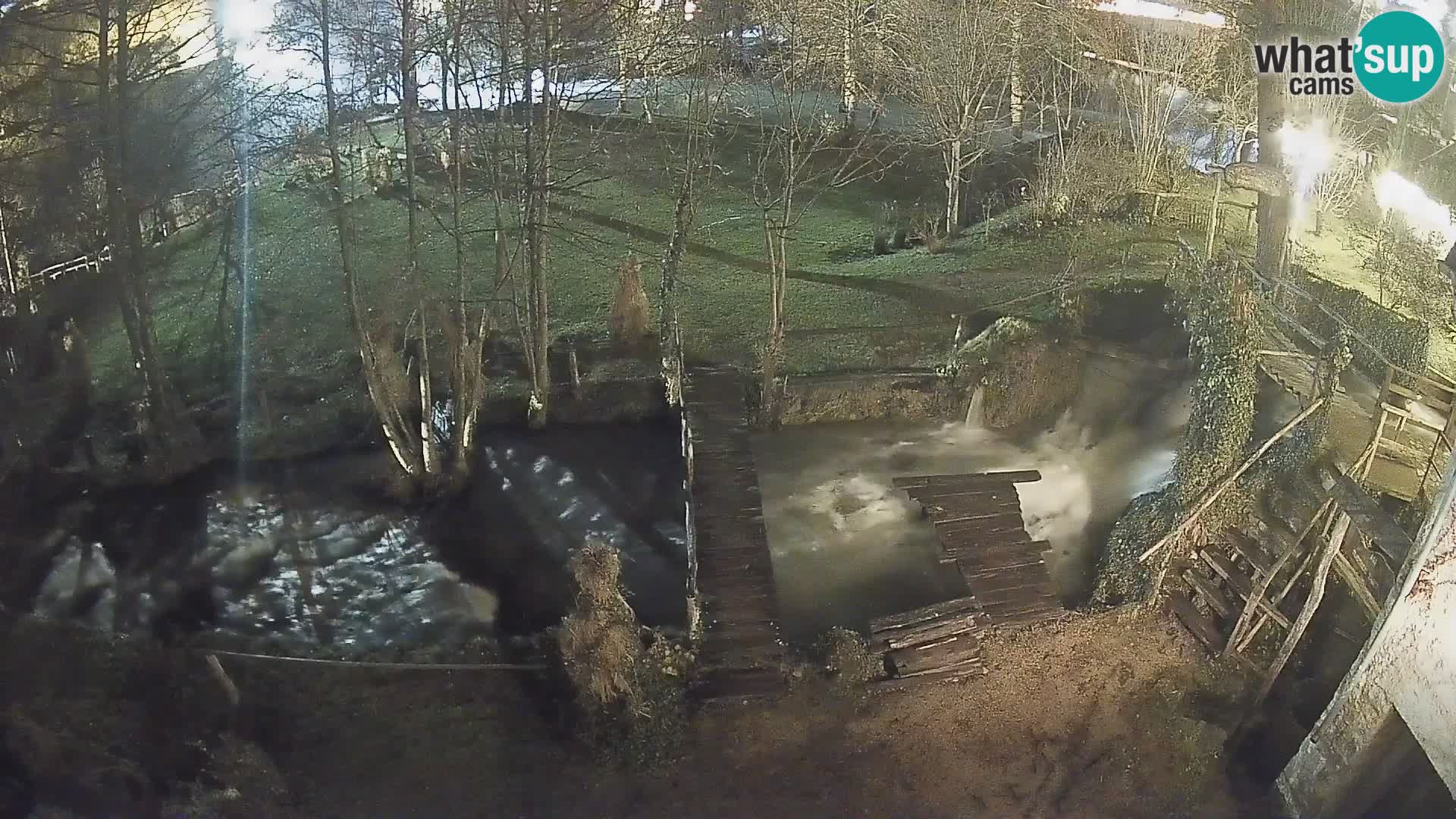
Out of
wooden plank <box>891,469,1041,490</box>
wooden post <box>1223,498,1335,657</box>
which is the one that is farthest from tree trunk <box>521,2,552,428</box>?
wooden post <box>1223,498,1335,657</box>

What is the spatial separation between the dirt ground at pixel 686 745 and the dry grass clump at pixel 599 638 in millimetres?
787

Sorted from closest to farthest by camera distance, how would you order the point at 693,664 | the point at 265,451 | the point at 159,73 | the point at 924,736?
the point at 924,736, the point at 693,664, the point at 159,73, the point at 265,451

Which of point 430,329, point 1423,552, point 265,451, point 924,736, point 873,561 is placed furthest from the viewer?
point 430,329

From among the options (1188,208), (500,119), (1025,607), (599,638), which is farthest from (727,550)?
(1188,208)

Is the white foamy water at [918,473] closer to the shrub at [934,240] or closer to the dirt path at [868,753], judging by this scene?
the dirt path at [868,753]

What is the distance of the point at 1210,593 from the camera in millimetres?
13320

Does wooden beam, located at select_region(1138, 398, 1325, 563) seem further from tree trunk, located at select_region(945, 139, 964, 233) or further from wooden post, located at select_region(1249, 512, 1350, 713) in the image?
tree trunk, located at select_region(945, 139, 964, 233)

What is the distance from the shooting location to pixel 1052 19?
29.8m

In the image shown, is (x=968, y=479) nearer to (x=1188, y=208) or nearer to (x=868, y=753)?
(x=868, y=753)

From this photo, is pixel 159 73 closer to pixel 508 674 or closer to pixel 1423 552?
pixel 508 674

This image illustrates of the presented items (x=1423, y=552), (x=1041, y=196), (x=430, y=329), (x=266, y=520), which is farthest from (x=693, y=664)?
(x=1041, y=196)

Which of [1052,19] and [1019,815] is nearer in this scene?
[1019,815]

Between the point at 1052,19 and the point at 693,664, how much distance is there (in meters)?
24.2
